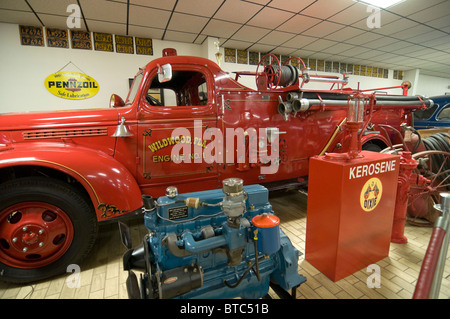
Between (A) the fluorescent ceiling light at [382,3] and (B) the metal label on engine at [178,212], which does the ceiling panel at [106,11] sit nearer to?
(B) the metal label on engine at [178,212]

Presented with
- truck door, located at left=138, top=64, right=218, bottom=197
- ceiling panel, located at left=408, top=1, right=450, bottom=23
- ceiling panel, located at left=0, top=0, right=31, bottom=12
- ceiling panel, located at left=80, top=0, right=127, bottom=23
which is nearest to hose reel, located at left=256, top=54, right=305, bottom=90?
truck door, located at left=138, top=64, right=218, bottom=197

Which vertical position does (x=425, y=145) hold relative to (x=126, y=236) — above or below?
above

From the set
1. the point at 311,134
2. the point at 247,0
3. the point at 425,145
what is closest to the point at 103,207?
the point at 311,134

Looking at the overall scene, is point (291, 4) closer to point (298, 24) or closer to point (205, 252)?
point (298, 24)

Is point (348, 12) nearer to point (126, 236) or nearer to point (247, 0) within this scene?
point (247, 0)

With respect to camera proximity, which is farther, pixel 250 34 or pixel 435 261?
pixel 250 34

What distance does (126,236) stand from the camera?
1.21 metres

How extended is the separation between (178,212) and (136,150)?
1102 mm

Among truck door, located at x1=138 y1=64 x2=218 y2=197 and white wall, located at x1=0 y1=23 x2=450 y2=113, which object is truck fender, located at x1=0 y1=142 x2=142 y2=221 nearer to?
truck door, located at x1=138 y1=64 x2=218 y2=197

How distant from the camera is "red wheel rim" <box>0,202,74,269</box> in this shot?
1.71 meters

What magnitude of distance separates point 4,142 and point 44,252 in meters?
1.01

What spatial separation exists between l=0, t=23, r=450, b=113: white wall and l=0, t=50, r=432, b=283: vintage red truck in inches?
91.4

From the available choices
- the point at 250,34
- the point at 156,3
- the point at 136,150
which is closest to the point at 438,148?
the point at 250,34

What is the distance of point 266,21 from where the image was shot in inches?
159
